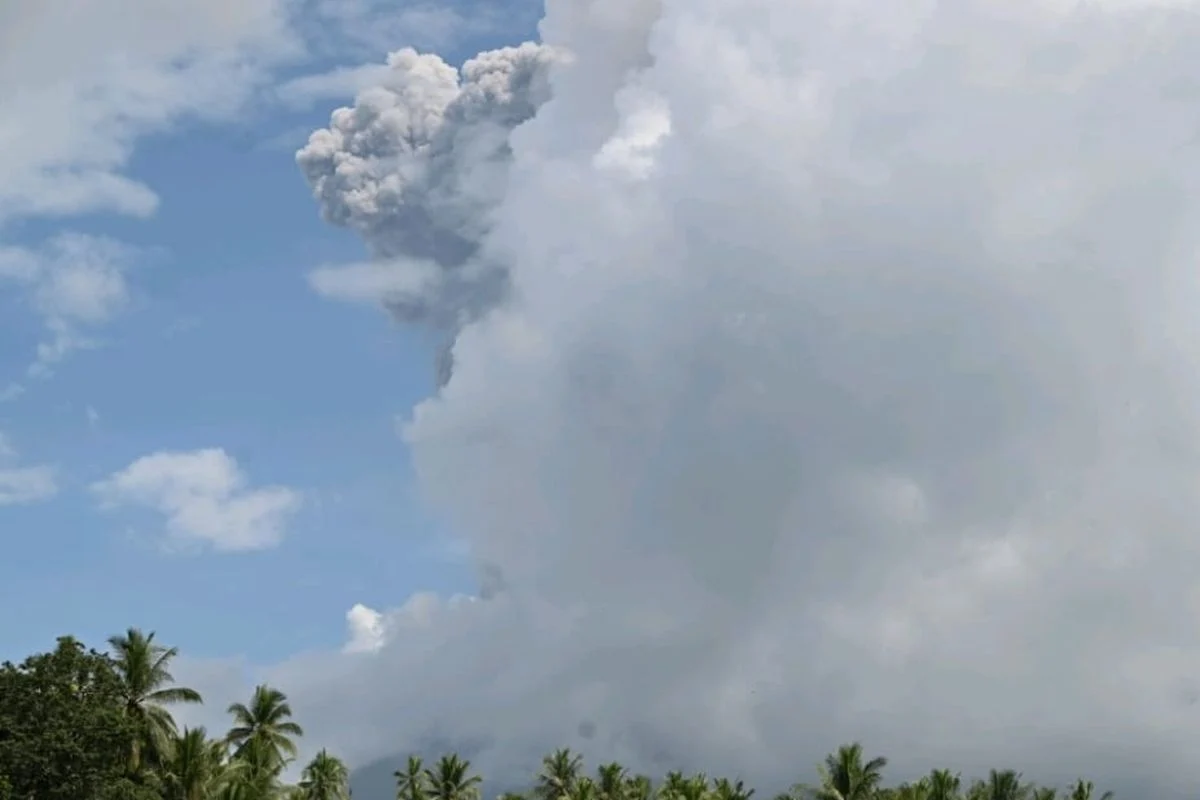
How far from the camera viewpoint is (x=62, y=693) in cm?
8069

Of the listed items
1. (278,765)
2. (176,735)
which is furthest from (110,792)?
(278,765)

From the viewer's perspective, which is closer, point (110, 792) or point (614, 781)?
point (110, 792)

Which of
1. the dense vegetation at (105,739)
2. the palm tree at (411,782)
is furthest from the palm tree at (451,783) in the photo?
the dense vegetation at (105,739)

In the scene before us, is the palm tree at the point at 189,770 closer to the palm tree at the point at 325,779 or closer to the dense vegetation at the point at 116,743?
the dense vegetation at the point at 116,743

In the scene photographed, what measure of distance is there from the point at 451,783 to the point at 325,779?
13.5m

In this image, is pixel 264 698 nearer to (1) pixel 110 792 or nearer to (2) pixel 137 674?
(2) pixel 137 674

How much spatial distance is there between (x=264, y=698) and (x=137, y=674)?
75.4ft

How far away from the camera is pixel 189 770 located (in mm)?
86125

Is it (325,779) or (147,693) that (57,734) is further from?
(325,779)

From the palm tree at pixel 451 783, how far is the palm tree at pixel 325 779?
323 inches

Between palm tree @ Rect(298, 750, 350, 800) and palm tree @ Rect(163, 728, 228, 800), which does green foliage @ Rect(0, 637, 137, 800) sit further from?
palm tree @ Rect(298, 750, 350, 800)

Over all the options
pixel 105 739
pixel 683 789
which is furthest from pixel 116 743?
pixel 683 789

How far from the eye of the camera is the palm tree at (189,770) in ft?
281

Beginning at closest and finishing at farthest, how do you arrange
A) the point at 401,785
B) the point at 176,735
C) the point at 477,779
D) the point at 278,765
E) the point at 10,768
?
the point at 10,768, the point at 176,735, the point at 278,765, the point at 477,779, the point at 401,785
